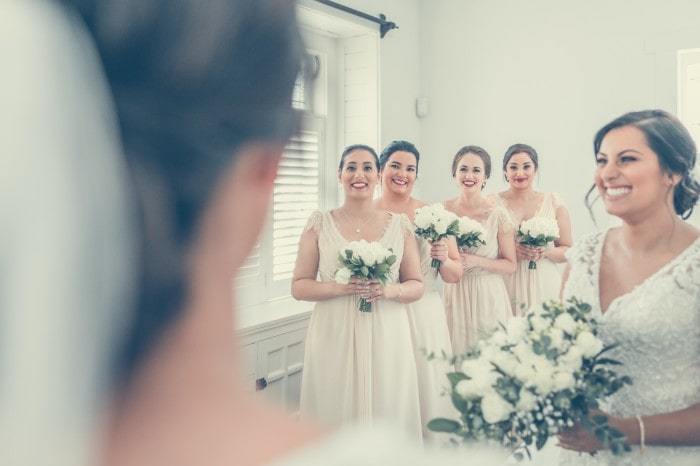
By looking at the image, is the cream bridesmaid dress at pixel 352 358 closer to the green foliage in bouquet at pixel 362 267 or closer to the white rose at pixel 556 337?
the green foliage in bouquet at pixel 362 267

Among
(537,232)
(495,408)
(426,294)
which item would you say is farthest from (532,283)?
(495,408)

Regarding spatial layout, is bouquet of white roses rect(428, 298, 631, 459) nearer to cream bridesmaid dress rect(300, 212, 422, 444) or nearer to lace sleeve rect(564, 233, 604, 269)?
lace sleeve rect(564, 233, 604, 269)

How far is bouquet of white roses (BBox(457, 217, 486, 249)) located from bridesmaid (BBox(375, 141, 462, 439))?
8 cm

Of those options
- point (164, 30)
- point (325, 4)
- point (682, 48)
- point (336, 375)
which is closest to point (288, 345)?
point (336, 375)

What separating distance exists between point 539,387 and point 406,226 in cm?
181

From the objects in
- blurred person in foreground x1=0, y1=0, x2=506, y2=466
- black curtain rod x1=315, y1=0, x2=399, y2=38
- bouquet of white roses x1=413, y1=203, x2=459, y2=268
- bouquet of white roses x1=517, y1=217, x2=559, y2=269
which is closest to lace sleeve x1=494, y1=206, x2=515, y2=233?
bouquet of white roses x1=517, y1=217, x2=559, y2=269

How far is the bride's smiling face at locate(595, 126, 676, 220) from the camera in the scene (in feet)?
6.51

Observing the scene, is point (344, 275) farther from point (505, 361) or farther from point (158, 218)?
point (158, 218)

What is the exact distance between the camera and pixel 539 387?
5.82 feet

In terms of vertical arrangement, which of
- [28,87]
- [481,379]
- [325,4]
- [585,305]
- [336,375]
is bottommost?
[336,375]

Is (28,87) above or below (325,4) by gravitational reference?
below

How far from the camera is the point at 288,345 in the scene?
13.4 feet

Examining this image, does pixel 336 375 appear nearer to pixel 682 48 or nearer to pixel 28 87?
pixel 28 87

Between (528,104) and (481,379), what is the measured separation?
4.03 metres
